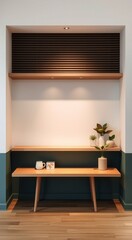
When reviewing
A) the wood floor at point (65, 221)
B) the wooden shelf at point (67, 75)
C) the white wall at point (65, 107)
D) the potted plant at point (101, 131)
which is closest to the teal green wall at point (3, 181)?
the wood floor at point (65, 221)

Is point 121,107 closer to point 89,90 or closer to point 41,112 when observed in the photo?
point 89,90

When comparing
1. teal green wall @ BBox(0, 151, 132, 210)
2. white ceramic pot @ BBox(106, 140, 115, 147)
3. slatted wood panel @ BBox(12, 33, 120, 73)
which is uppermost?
slatted wood panel @ BBox(12, 33, 120, 73)

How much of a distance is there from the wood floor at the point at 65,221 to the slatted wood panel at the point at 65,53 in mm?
1742

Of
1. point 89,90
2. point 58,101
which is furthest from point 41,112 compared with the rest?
point 89,90

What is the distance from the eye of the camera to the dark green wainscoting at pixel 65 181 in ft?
13.3

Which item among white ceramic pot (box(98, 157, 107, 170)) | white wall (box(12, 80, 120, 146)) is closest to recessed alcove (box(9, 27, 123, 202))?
white wall (box(12, 80, 120, 146))

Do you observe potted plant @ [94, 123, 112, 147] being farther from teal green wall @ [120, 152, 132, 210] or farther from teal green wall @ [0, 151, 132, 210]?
teal green wall @ [120, 152, 132, 210]

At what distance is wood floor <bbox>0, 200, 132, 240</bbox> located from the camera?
2.95 meters

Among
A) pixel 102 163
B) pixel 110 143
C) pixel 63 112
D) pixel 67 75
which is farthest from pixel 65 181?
pixel 67 75

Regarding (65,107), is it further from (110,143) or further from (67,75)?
(110,143)

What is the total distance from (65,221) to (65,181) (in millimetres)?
817

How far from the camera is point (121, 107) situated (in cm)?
399

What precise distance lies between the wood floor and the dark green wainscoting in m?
0.14

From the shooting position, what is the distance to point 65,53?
4.04 meters
